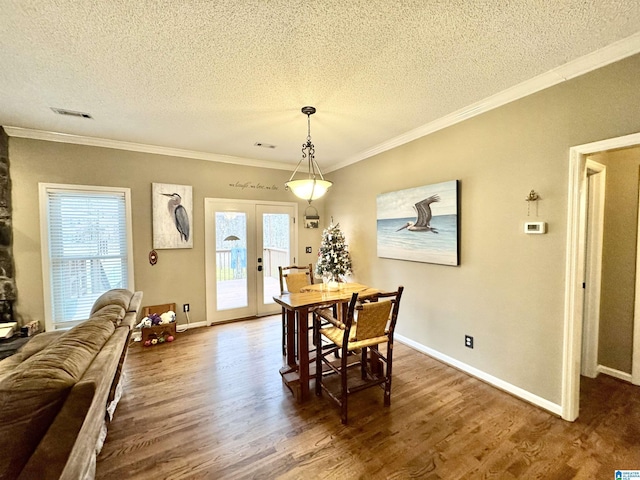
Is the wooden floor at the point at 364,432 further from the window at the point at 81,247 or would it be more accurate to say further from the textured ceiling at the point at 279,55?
the textured ceiling at the point at 279,55

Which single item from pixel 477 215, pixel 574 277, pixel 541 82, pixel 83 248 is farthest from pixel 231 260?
pixel 541 82

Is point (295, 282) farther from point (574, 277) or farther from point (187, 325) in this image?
point (574, 277)

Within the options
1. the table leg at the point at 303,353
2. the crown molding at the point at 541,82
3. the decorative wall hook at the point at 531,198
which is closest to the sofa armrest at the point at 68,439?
the table leg at the point at 303,353

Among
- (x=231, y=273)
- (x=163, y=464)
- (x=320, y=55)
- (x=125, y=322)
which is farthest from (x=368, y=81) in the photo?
(x=231, y=273)

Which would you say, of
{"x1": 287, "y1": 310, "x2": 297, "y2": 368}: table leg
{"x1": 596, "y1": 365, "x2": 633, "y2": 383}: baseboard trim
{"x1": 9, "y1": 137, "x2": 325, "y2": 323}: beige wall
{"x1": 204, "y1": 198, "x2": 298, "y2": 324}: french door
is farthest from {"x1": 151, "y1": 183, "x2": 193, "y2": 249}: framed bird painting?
{"x1": 596, "y1": 365, "x2": 633, "y2": 383}: baseboard trim

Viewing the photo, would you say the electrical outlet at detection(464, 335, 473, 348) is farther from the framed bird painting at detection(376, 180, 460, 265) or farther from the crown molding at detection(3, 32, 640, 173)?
the crown molding at detection(3, 32, 640, 173)

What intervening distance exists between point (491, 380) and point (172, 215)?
4557 mm

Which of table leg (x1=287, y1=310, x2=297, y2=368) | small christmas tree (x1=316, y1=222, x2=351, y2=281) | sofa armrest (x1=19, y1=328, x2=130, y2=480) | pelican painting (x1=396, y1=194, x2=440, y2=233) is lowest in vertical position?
table leg (x1=287, y1=310, x2=297, y2=368)

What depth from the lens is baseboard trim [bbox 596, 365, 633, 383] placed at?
2.67 m

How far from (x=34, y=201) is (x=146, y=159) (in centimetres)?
137

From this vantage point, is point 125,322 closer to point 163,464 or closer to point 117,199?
point 163,464

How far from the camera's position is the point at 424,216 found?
324cm

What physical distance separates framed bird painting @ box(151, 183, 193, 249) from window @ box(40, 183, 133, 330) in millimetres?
343

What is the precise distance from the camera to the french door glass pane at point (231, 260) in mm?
4535
